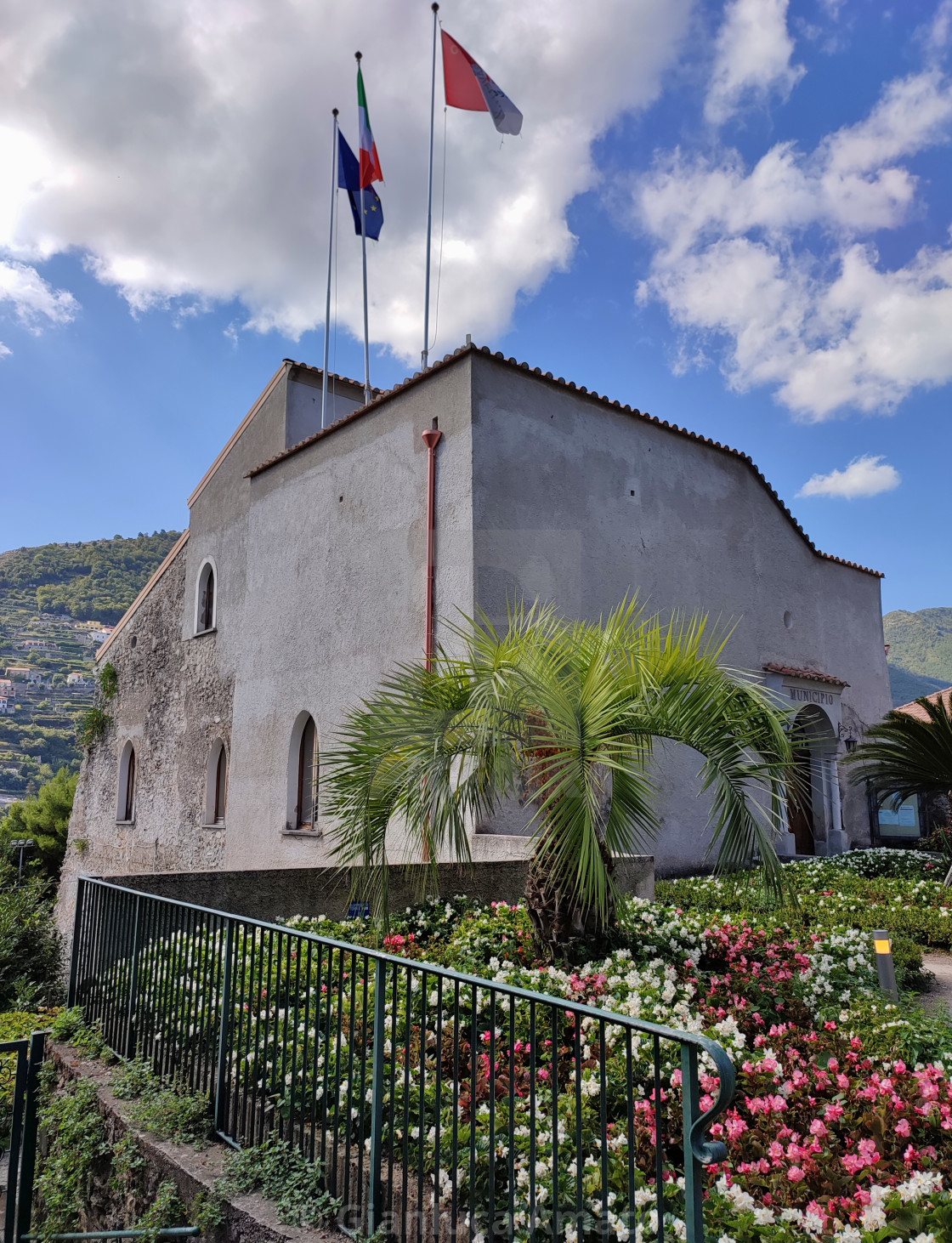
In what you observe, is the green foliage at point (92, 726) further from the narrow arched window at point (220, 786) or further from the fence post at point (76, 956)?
the fence post at point (76, 956)

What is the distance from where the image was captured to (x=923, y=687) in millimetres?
90375

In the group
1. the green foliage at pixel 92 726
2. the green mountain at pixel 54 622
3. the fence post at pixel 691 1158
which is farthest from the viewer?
the green mountain at pixel 54 622

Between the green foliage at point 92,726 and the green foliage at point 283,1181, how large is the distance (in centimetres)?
2046

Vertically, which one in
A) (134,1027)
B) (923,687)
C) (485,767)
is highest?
(923,687)

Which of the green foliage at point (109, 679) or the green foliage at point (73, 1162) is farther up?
the green foliage at point (109, 679)

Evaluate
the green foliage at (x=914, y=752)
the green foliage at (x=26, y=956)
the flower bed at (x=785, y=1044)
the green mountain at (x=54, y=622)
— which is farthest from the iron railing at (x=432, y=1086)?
the green mountain at (x=54, y=622)

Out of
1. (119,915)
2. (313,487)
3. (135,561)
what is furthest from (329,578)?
(135,561)

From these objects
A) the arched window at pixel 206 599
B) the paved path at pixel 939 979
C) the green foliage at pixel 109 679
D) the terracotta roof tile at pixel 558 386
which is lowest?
the paved path at pixel 939 979

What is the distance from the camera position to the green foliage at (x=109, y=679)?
22562 millimetres

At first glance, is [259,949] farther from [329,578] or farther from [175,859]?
[175,859]

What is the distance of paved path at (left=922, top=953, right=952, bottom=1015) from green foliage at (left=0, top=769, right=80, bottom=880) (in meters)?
32.4

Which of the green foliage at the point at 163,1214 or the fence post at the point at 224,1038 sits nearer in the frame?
the green foliage at the point at 163,1214

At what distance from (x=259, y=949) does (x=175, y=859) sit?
48.0 ft

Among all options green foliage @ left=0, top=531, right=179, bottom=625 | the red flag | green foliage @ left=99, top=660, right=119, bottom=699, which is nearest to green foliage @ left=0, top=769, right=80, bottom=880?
green foliage @ left=99, top=660, right=119, bottom=699
